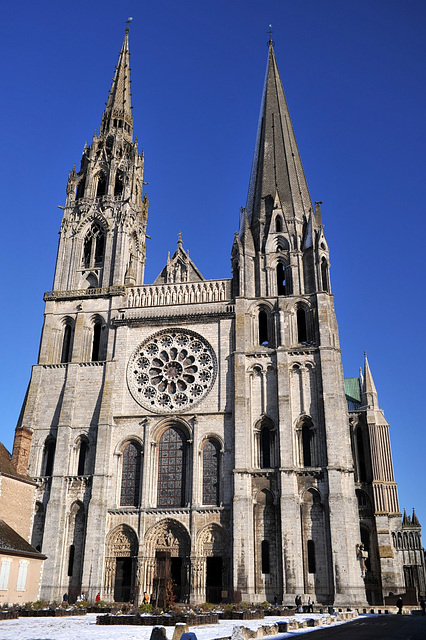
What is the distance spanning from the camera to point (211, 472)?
34.2 metres

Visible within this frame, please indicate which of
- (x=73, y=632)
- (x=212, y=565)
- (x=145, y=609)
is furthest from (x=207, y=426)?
(x=73, y=632)

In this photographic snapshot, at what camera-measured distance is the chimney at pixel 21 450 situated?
35.0 metres

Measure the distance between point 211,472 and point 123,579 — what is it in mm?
7337

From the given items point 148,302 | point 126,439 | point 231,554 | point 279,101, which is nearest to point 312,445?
point 231,554

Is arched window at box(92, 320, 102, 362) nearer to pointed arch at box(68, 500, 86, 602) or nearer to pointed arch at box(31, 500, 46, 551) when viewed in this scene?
pointed arch at box(68, 500, 86, 602)

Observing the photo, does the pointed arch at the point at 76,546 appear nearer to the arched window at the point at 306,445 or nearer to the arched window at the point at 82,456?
the arched window at the point at 82,456

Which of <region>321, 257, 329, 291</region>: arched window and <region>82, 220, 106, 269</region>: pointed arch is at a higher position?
<region>82, 220, 106, 269</region>: pointed arch

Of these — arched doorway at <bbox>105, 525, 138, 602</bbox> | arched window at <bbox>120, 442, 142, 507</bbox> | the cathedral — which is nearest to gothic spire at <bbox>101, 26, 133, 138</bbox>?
the cathedral

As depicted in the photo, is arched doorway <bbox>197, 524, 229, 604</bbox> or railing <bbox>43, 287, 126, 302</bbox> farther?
railing <bbox>43, 287, 126, 302</bbox>

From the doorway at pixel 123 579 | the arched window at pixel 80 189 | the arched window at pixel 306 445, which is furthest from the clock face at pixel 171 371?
the arched window at pixel 80 189

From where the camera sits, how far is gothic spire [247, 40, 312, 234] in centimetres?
4175

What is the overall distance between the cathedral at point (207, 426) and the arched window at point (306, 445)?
0.06 m

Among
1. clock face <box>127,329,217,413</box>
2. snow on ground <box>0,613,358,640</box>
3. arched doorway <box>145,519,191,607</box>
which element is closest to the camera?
snow on ground <box>0,613,358,640</box>

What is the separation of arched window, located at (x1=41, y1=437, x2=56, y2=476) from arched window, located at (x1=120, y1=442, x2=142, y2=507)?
14.7 feet
